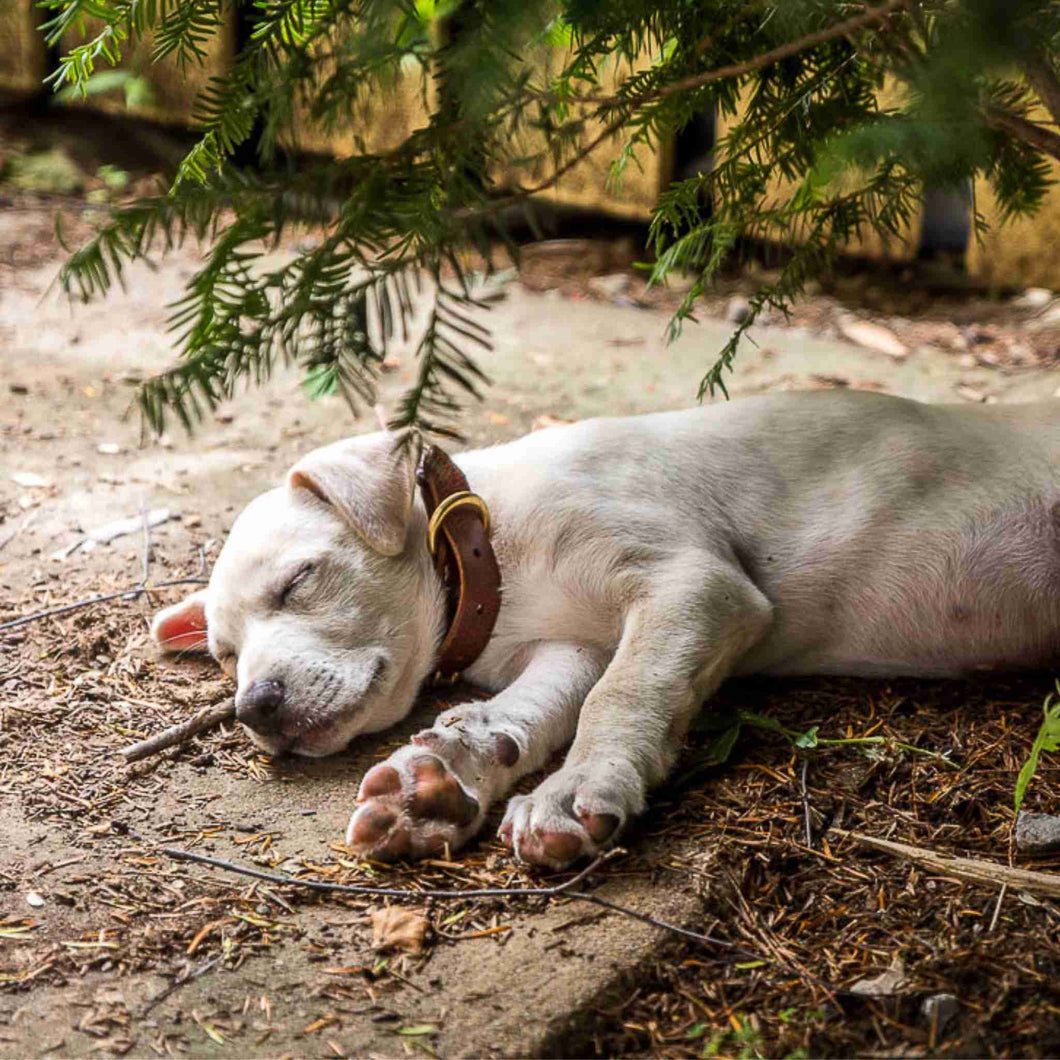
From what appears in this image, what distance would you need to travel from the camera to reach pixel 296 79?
2.03m

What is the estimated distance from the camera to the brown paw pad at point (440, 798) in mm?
3004

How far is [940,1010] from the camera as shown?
236cm

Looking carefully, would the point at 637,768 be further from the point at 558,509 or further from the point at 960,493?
the point at 960,493

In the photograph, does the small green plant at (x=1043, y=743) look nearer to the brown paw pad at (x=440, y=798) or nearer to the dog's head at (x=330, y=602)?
the brown paw pad at (x=440, y=798)

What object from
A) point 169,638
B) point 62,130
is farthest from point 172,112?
point 169,638

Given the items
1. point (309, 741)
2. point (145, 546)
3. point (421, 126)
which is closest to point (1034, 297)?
point (145, 546)

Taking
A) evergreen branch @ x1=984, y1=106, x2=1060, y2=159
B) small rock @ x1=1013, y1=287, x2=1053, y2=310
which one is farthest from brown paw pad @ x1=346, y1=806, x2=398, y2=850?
small rock @ x1=1013, y1=287, x2=1053, y2=310

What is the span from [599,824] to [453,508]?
1108 mm

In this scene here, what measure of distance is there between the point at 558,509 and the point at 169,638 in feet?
4.13

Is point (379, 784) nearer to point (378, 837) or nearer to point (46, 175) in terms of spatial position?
point (378, 837)

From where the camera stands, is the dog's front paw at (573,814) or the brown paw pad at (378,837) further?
the brown paw pad at (378,837)

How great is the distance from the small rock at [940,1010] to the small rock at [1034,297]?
5.27 metres

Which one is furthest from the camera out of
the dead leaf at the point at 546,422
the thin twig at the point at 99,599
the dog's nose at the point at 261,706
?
the dead leaf at the point at 546,422

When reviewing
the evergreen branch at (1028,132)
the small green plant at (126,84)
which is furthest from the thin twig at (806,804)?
the small green plant at (126,84)
